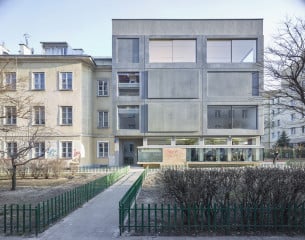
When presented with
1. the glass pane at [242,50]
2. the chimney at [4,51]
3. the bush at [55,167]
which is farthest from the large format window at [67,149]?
the glass pane at [242,50]

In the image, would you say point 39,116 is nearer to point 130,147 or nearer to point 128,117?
point 128,117

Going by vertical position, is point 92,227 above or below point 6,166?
above

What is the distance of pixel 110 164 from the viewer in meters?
36.1

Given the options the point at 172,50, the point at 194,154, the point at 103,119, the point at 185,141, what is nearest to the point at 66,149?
the point at 103,119

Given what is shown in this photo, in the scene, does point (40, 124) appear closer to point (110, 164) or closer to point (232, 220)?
point (110, 164)

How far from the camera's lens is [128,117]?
119ft

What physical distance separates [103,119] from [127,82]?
5.51 meters

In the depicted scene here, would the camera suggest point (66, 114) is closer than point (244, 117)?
Yes

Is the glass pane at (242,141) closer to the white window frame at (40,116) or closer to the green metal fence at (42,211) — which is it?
the white window frame at (40,116)

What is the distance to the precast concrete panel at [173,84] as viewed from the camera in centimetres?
3603

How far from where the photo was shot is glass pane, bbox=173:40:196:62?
37.1 m

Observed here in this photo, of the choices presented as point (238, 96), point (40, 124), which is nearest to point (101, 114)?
point (40, 124)

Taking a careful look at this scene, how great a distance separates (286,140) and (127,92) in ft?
134

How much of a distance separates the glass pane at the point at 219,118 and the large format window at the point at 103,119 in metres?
12.5
